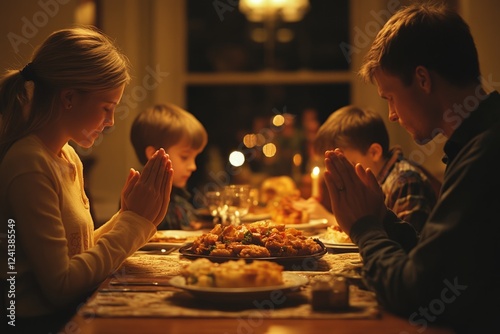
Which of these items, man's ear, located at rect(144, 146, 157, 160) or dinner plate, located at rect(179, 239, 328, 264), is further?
man's ear, located at rect(144, 146, 157, 160)

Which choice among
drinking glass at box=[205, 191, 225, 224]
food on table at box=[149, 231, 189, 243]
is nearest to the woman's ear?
drinking glass at box=[205, 191, 225, 224]

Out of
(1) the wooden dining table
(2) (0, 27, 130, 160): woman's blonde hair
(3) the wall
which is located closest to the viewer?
(1) the wooden dining table

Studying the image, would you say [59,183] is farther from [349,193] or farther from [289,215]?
[289,215]

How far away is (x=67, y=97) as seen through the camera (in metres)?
1.69

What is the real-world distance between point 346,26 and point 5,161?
437 centimetres

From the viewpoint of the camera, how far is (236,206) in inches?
99.5

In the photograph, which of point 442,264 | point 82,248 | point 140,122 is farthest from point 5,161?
point 140,122

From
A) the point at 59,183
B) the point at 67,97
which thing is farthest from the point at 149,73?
the point at 59,183

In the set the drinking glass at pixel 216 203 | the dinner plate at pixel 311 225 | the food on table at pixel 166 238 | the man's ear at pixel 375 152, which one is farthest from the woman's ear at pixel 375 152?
the food on table at pixel 166 238

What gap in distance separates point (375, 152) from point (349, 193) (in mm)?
1211

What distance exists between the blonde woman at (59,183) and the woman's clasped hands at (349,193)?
434 mm

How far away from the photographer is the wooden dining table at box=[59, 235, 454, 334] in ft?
3.96

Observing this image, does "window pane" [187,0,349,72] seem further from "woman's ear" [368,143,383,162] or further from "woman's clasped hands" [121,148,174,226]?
"woman's clasped hands" [121,148,174,226]

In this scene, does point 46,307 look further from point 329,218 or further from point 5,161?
point 329,218
